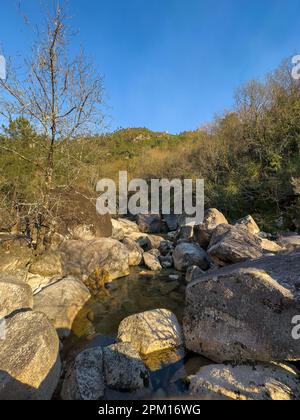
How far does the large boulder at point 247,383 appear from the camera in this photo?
8.92 ft

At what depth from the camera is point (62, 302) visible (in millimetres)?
5270

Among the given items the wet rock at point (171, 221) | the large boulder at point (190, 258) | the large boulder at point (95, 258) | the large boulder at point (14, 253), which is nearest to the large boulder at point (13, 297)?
the large boulder at point (14, 253)

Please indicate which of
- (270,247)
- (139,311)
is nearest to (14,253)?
(139,311)

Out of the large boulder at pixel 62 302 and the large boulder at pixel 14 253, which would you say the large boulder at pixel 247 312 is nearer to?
the large boulder at pixel 62 302

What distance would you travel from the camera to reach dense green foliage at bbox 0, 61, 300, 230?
26.6ft

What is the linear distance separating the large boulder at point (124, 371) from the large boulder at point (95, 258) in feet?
12.7

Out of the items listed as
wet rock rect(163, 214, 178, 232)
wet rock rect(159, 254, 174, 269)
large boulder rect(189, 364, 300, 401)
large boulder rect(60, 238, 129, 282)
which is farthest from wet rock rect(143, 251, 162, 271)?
wet rock rect(163, 214, 178, 232)

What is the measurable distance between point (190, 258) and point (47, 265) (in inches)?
166

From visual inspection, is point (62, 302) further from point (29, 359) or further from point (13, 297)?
point (29, 359)

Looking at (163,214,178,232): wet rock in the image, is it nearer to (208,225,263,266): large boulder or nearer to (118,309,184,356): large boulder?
(208,225,263,266): large boulder

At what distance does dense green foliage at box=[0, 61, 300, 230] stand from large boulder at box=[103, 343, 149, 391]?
5320 millimetres
